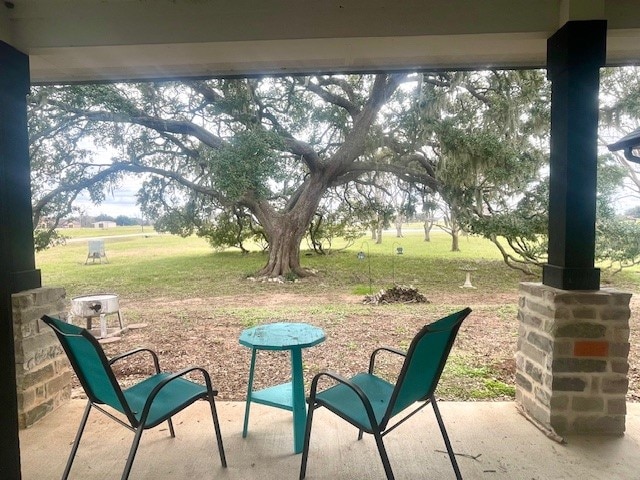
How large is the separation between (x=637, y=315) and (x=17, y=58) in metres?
6.74

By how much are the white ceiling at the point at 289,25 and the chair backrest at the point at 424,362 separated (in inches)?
62.3

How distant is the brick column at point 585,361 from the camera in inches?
77.7

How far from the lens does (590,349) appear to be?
1.99 meters

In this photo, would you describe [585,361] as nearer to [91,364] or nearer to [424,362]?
[424,362]

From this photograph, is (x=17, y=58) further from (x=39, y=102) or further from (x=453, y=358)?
(x=39, y=102)

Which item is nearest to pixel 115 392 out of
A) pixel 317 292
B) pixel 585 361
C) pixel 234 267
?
pixel 585 361

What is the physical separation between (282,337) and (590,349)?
1588 mm

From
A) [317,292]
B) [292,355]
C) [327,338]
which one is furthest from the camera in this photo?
[317,292]

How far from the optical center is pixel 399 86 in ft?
21.8

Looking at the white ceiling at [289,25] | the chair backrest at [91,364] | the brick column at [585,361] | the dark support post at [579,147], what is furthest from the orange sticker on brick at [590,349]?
the chair backrest at [91,364]

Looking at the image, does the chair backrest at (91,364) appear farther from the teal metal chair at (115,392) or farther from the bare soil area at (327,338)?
the bare soil area at (327,338)

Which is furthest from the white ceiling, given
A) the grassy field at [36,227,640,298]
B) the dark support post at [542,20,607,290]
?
the grassy field at [36,227,640,298]

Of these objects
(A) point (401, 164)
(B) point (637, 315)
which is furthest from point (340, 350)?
(A) point (401, 164)

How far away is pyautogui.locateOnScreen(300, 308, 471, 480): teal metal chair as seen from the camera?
147cm
